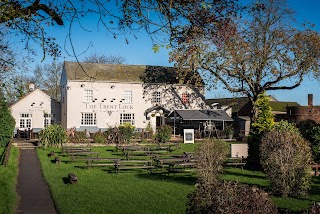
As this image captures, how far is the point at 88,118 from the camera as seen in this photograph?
42719mm

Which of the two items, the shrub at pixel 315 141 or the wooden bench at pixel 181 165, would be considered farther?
the shrub at pixel 315 141

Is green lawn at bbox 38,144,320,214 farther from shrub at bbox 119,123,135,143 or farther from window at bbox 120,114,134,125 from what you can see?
window at bbox 120,114,134,125

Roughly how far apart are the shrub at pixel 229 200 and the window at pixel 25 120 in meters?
38.8

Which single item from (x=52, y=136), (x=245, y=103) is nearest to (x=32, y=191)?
(x=52, y=136)

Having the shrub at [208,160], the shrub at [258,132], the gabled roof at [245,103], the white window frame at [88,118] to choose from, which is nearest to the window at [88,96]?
the white window frame at [88,118]

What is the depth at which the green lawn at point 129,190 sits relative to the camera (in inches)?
464

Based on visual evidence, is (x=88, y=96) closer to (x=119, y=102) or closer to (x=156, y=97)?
(x=119, y=102)

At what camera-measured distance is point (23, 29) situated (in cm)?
641

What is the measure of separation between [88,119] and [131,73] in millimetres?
7461

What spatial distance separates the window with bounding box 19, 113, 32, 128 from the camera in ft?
141

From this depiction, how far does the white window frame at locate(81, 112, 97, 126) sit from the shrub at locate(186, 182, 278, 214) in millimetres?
36240

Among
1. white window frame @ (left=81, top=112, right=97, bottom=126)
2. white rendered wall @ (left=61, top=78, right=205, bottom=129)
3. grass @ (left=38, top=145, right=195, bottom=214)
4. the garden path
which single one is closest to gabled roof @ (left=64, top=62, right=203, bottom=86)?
white rendered wall @ (left=61, top=78, right=205, bottom=129)

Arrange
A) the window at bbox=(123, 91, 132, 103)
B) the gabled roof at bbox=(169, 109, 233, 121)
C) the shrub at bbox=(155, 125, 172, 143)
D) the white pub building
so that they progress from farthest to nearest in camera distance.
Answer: the window at bbox=(123, 91, 132, 103) → the gabled roof at bbox=(169, 109, 233, 121) → the white pub building → the shrub at bbox=(155, 125, 172, 143)

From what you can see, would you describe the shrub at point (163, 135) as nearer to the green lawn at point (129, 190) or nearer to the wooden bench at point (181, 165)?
the wooden bench at point (181, 165)
